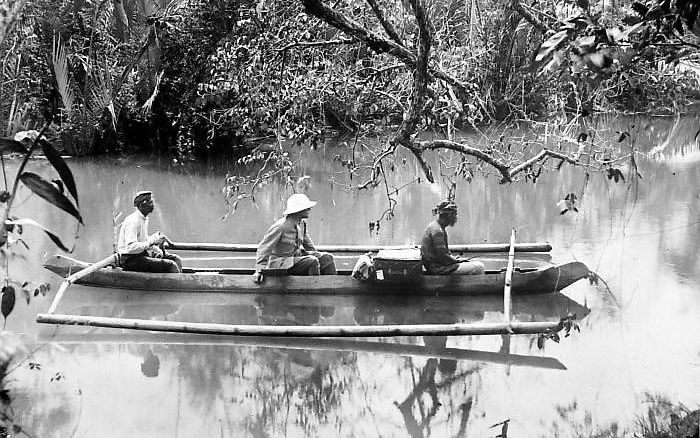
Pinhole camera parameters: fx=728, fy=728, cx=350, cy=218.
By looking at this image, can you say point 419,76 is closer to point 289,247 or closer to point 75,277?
point 289,247

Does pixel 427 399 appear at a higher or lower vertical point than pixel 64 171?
lower

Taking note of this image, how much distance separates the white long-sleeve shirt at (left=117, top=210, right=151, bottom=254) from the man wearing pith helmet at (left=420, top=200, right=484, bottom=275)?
253 centimetres

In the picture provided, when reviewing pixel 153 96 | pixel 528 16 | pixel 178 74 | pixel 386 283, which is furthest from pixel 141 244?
pixel 178 74

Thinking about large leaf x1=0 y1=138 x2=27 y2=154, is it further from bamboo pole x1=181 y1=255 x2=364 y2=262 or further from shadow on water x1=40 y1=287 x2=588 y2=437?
bamboo pole x1=181 y1=255 x2=364 y2=262

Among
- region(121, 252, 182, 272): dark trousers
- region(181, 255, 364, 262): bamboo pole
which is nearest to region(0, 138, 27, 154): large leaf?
region(121, 252, 182, 272): dark trousers

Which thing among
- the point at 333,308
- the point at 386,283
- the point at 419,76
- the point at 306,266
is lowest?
the point at 333,308

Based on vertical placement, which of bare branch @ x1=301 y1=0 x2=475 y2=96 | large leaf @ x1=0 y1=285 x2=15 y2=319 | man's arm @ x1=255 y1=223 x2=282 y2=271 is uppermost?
bare branch @ x1=301 y1=0 x2=475 y2=96

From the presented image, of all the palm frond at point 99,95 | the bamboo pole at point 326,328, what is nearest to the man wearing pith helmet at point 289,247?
the bamboo pole at point 326,328

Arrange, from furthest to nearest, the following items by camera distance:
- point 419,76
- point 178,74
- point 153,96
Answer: point 178,74 → point 153,96 → point 419,76

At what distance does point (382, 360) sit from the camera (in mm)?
5582

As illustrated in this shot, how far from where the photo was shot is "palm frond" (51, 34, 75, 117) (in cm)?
1239

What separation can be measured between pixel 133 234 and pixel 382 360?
2620 millimetres

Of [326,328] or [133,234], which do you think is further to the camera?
[133,234]

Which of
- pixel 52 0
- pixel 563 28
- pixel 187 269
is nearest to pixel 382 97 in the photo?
pixel 187 269
